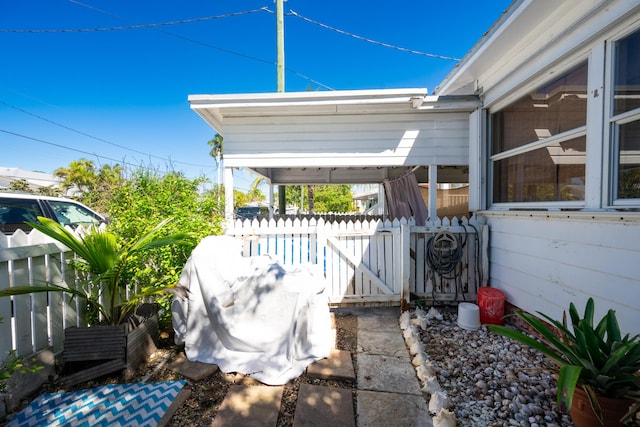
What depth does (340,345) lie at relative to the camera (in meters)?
2.76

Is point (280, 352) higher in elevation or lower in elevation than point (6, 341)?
lower

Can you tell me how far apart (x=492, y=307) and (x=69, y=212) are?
22.5 feet

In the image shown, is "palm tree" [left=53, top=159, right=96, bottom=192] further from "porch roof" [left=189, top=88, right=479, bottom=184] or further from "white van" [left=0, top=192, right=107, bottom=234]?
"porch roof" [left=189, top=88, right=479, bottom=184]

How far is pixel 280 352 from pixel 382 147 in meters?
3.24

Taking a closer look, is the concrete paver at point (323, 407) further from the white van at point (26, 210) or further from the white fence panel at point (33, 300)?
the white van at point (26, 210)

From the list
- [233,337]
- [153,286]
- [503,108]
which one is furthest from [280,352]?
[503,108]

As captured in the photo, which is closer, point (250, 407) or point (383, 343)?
point (250, 407)

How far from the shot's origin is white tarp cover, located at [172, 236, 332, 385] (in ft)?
7.86

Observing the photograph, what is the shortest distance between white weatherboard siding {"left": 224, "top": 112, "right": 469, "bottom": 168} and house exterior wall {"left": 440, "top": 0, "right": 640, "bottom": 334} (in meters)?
0.83

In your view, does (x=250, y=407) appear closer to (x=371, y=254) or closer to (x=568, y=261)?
(x=371, y=254)

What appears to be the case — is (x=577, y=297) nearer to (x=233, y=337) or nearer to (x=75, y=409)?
(x=233, y=337)

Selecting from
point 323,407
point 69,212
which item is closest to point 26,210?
point 69,212

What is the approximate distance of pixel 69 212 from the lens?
4844 mm

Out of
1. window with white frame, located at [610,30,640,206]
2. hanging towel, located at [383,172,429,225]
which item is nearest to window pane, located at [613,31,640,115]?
window with white frame, located at [610,30,640,206]
